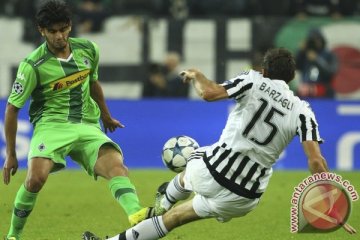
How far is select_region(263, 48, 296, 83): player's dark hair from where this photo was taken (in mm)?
7043

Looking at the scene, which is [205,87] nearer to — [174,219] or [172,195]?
[174,219]

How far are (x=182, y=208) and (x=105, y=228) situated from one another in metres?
2.54

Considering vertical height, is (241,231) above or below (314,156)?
below

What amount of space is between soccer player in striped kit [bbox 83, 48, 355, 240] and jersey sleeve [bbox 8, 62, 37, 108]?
4.86 feet

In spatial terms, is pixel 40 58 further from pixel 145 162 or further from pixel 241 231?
pixel 145 162

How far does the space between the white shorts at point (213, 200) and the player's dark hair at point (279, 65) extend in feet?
2.75

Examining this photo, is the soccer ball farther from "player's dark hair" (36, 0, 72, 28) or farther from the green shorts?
Result: "player's dark hair" (36, 0, 72, 28)

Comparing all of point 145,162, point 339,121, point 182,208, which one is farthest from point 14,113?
point 339,121

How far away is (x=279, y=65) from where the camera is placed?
23.1ft

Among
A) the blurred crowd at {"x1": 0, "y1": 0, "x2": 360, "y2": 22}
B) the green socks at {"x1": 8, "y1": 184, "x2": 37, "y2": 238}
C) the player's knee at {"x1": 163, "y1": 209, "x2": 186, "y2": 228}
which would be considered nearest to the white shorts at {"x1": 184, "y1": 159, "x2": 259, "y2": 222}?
the player's knee at {"x1": 163, "y1": 209, "x2": 186, "y2": 228}

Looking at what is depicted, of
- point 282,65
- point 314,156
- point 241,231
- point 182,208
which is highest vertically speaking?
point 282,65

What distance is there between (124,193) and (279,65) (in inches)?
71.7

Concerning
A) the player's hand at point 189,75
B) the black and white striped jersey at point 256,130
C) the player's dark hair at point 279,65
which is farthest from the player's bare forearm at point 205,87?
the player's dark hair at point 279,65

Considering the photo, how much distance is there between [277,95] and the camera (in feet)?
22.9
